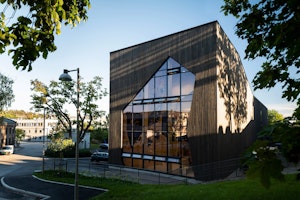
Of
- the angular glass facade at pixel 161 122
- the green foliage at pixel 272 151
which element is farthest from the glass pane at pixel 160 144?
the green foliage at pixel 272 151

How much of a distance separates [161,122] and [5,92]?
34200 mm

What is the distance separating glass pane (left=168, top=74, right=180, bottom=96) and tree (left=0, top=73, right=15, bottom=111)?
34584mm

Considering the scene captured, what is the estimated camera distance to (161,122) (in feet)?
73.8

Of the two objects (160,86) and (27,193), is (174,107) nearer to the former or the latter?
(160,86)

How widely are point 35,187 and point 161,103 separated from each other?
12.0 m

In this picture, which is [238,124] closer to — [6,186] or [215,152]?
[215,152]

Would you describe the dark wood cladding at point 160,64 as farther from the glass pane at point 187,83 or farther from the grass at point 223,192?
the grass at point 223,192

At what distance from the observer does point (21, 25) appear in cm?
453

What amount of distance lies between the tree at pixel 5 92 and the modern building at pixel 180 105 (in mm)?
A: 26822

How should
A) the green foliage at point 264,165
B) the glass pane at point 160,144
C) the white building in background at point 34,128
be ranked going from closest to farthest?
the green foliage at point 264,165 → the glass pane at point 160,144 → the white building in background at point 34,128

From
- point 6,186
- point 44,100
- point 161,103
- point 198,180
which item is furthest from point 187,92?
point 44,100

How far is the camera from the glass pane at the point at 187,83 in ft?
67.7

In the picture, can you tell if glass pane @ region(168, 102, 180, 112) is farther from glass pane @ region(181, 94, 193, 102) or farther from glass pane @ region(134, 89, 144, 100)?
glass pane @ region(134, 89, 144, 100)

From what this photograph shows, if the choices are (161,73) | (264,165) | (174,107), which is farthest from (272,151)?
(161,73)
